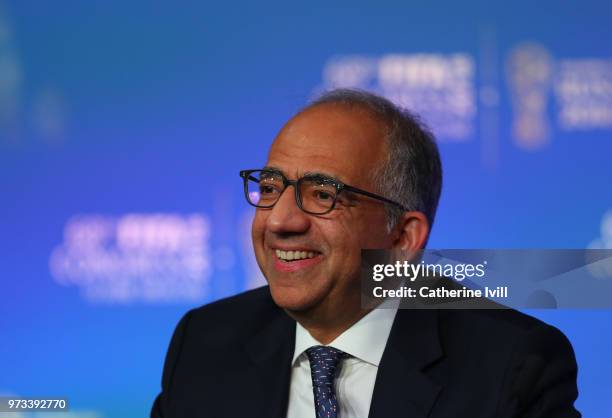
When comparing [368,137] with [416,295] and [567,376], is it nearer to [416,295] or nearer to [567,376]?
[416,295]

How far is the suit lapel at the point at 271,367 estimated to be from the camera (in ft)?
6.67

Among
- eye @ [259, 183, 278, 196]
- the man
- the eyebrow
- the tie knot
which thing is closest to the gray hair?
the man

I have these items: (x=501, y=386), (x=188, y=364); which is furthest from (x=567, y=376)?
(x=188, y=364)

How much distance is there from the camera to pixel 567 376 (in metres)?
1.97

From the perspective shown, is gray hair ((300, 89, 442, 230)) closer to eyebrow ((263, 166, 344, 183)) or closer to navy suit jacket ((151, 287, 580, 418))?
eyebrow ((263, 166, 344, 183))

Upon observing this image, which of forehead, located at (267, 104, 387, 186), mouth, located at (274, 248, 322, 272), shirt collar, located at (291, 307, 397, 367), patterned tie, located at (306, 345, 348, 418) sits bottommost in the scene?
patterned tie, located at (306, 345, 348, 418)

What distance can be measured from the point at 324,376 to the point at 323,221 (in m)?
0.34

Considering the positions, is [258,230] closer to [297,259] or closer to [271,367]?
[297,259]

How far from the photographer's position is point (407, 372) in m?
1.95

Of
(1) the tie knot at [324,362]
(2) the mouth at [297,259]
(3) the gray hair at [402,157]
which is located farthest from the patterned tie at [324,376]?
(3) the gray hair at [402,157]

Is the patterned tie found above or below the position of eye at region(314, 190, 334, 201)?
below

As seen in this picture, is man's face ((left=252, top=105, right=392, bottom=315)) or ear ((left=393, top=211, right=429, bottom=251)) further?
ear ((left=393, top=211, right=429, bottom=251))

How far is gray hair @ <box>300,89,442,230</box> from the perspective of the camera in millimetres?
2033

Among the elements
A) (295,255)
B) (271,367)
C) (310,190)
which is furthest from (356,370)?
(310,190)
